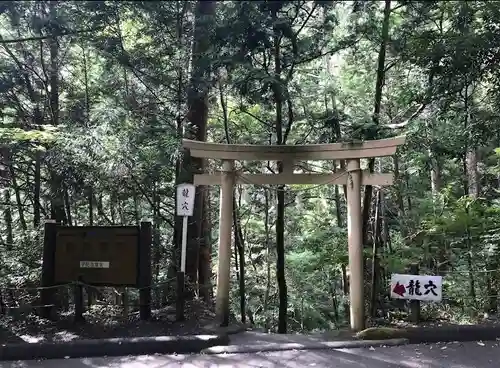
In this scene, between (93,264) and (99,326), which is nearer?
(99,326)

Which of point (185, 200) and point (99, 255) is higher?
point (185, 200)

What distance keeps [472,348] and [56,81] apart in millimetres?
10376

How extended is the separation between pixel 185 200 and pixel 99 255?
5.39 feet

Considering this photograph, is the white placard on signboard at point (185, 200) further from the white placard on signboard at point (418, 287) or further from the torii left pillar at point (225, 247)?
the white placard on signboard at point (418, 287)

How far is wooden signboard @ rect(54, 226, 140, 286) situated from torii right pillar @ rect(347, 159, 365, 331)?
334 cm

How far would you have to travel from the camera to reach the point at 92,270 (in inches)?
283

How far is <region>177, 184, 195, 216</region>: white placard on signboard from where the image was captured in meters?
7.08

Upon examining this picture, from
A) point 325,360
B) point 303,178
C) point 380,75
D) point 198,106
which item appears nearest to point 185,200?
point 303,178

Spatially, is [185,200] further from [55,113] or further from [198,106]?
[55,113]

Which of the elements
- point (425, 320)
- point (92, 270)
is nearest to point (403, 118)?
point (425, 320)

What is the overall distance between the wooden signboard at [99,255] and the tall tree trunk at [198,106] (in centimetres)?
171

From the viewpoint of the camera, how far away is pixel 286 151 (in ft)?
23.7

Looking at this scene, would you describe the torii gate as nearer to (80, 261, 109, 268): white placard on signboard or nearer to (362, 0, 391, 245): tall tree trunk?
(362, 0, 391, 245): tall tree trunk

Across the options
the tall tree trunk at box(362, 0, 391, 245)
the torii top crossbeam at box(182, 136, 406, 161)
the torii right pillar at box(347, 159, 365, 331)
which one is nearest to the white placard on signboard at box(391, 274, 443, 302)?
the torii right pillar at box(347, 159, 365, 331)
